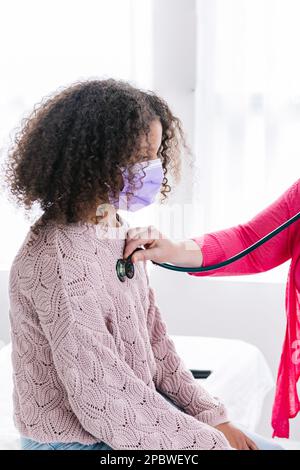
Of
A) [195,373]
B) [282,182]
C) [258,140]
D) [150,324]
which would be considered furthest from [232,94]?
[150,324]

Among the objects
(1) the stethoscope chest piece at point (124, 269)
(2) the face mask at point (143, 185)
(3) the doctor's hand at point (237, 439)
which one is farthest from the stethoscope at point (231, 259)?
(3) the doctor's hand at point (237, 439)

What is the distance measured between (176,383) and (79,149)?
53cm

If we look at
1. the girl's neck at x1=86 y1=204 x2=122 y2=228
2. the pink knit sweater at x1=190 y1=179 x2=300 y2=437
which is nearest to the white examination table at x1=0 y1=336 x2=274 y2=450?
the pink knit sweater at x1=190 y1=179 x2=300 y2=437

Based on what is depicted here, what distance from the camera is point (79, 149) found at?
118 centimetres

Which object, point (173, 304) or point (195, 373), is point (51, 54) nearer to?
point (173, 304)

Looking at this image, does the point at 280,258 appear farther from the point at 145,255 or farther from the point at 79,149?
the point at 79,149

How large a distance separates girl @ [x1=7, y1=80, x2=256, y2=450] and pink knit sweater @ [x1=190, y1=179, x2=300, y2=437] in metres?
0.38

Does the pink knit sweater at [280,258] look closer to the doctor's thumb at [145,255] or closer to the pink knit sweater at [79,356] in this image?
the doctor's thumb at [145,255]

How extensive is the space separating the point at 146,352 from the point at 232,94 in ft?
4.66

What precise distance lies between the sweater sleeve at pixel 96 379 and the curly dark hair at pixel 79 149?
0.11m

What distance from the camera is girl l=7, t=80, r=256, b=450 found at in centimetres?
114

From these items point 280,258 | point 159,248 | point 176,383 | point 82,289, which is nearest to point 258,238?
point 280,258

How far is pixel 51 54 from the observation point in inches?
104

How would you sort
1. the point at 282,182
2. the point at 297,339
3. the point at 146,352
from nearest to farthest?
the point at 146,352 → the point at 297,339 → the point at 282,182
